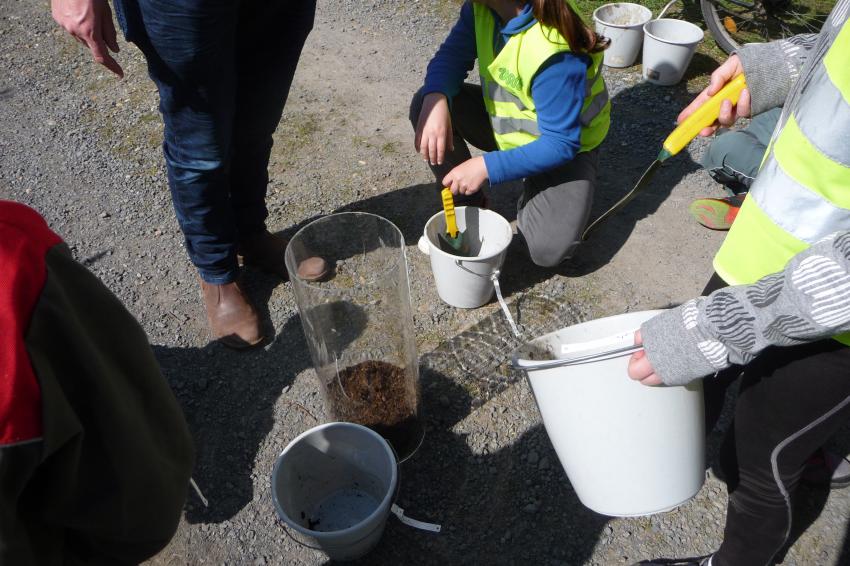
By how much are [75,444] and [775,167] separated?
1.25 meters

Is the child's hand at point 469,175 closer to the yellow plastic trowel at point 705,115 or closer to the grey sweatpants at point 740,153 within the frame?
the yellow plastic trowel at point 705,115

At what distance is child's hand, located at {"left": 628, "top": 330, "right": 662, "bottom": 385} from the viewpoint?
3.90 ft

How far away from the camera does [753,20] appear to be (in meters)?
3.76

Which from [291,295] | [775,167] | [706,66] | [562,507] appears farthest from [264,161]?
[706,66]

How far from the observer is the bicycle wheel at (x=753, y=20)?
144 inches

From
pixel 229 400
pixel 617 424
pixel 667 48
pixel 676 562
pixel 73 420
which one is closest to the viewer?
pixel 73 420

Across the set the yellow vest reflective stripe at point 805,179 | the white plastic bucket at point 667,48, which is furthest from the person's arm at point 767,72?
the white plastic bucket at point 667,48

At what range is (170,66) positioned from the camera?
169 cm

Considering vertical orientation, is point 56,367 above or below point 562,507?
above

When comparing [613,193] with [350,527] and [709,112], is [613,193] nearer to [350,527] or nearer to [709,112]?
[709,112]

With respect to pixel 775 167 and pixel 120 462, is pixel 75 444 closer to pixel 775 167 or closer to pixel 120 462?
pixel 120 462

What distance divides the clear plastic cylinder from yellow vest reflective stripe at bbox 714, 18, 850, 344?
823 millimetres

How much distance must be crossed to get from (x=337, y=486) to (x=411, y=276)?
96cm

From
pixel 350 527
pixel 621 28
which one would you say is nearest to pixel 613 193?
pixel 621 28
